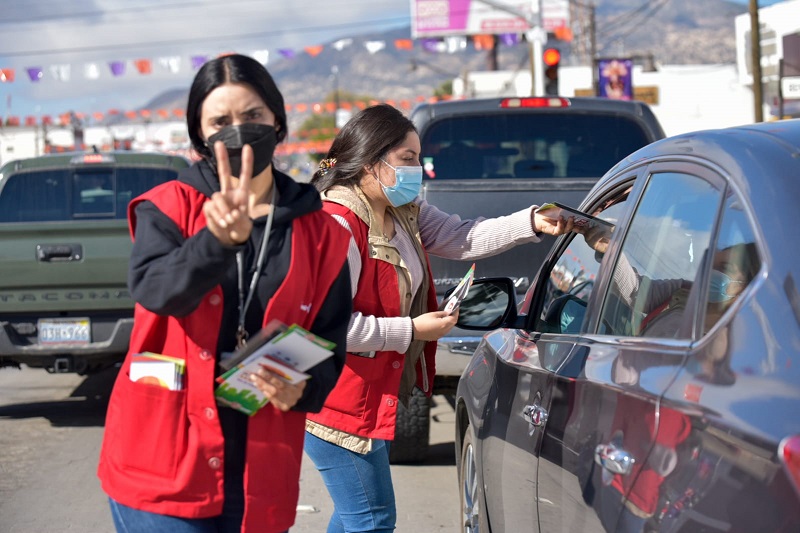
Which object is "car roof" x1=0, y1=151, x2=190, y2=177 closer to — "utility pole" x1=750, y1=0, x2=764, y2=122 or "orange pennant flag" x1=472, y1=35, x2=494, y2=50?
"utility pole" x1=750, y1=0, x2=764, y2=122

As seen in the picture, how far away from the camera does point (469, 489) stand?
4.62 m

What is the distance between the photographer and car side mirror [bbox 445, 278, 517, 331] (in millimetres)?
4078

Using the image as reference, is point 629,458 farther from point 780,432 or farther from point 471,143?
point 471,143

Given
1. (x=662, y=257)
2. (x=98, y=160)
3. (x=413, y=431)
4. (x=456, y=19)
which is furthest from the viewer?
(x=456, y=19)

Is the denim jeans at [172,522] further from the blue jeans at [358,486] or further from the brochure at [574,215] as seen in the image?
the brochure at [574,215]

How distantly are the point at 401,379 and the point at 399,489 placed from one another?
2.84 meters

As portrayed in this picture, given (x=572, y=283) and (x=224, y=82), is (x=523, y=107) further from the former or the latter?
(x=224, y=82)

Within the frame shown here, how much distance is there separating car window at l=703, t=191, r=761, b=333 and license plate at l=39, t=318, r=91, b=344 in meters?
6.56

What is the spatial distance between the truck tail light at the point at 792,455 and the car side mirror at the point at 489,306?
214 cm

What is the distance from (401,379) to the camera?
4117 millimetres

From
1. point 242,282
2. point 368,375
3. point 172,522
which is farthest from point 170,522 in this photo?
point 368,375

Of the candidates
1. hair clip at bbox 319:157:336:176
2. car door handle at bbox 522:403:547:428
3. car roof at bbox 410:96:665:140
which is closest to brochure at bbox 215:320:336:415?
car door handle at bbox 522:403:547:428

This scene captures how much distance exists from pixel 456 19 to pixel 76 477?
6001 centimetres

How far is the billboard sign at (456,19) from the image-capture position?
64312 millimetres
